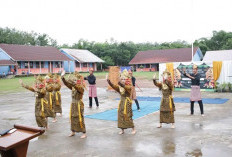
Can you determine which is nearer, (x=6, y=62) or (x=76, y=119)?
(x=76, y=119)

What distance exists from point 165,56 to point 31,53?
80.7 feet

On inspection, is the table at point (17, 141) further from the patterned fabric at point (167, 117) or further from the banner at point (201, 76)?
the banner at point (201, 76)

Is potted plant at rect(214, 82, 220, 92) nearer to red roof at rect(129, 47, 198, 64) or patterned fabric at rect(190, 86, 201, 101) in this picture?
patterned fabric at rect(190, 86, 201, 101)

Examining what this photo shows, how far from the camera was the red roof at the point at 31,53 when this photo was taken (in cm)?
3752

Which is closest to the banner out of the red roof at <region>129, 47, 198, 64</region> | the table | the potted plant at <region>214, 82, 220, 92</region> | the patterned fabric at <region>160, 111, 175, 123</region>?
the potted plant at <region>214, 82, 220, 92</region>

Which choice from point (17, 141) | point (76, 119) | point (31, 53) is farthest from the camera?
point (31, 53)

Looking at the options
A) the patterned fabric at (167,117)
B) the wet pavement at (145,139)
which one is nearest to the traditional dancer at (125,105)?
the wet pavement at (145,139)

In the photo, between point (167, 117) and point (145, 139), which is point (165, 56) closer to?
point (167, 117)

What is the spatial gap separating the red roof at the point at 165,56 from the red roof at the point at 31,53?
1528 centimetres

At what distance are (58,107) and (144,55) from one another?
44069mm

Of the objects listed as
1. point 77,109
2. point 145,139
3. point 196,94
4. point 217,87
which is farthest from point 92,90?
point 217,87

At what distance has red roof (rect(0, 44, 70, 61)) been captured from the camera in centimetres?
3752

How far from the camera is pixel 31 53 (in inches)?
1591

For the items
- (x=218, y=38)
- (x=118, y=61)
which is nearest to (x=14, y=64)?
(x=118, y=61)
